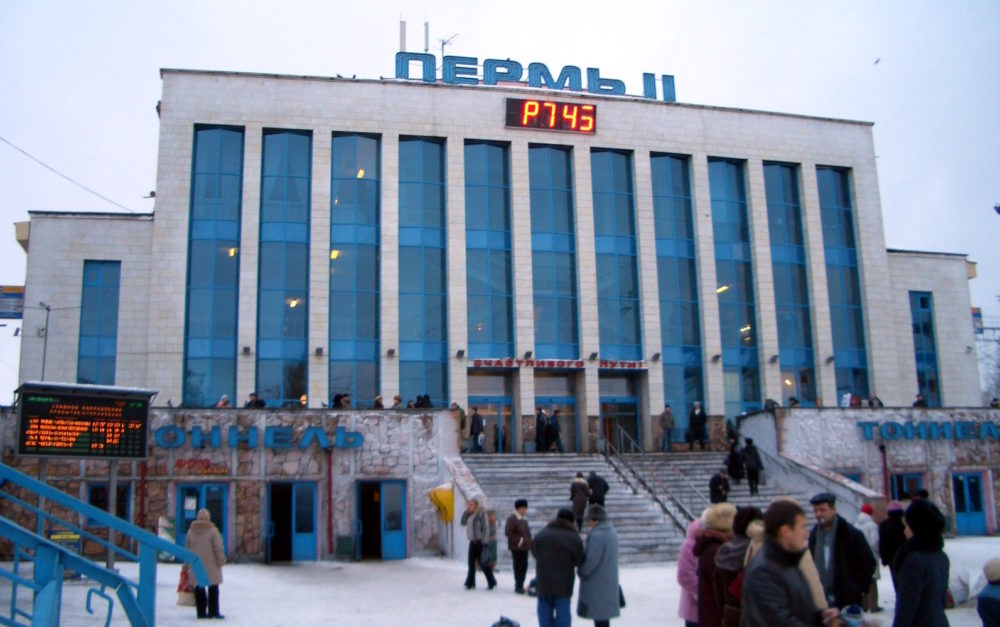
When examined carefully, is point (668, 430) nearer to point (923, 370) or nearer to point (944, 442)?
point (944, 442)

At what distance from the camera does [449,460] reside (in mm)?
23719

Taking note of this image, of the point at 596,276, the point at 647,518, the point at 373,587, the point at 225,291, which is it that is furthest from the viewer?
the point at 596,276

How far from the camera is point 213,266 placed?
3078 cm

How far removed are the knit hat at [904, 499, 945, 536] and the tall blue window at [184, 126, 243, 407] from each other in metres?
25.8

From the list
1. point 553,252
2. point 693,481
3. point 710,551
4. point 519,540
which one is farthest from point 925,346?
point 710,551

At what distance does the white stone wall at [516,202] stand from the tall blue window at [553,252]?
A: 1.46 feet

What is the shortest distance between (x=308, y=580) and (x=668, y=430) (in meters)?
16.2

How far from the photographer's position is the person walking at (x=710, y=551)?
7137 millimetres

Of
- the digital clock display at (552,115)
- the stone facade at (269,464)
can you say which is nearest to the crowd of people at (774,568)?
the stone facade at (269,464)

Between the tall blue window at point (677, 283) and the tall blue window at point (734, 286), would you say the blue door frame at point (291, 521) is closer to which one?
the tall blue window at point (677, 283)

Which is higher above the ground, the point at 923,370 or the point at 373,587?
the point at 923,370

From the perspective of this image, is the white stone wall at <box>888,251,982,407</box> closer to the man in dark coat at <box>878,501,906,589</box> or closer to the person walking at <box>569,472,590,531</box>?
the person walking at <box>569,472,590,531</box>

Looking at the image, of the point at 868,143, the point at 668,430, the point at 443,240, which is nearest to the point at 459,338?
the point at 443,240

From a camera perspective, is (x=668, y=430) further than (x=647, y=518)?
Yes
